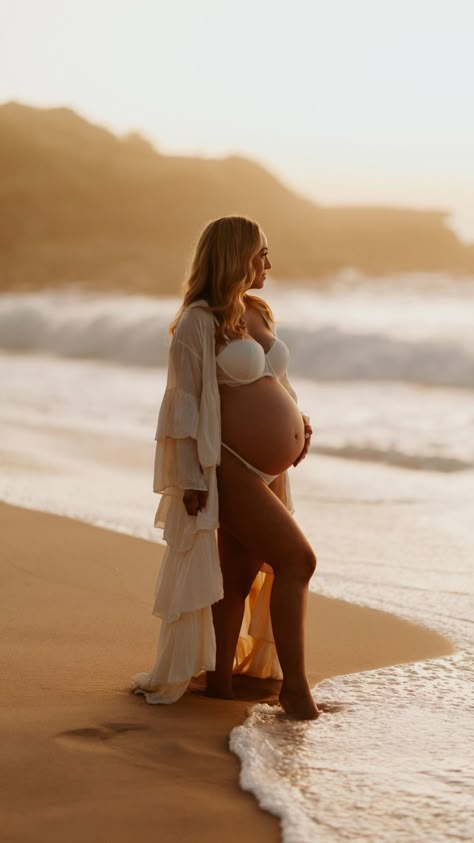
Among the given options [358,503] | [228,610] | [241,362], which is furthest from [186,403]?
[358,503]

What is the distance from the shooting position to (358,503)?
820 centimetres

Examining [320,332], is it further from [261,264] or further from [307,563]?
[307,563]

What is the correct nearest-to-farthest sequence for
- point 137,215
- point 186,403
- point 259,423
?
1. point 186,403
2. point 259,423
3. point 137,215

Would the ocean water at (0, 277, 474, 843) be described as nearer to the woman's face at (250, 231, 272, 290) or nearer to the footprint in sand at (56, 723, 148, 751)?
the footprint in sand at (56, 723, 148, 751)

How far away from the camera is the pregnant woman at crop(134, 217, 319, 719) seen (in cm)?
396

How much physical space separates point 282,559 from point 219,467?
0.39m

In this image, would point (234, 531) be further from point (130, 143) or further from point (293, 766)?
point (130, 143)

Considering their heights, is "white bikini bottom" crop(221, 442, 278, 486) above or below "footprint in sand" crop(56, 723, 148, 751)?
above

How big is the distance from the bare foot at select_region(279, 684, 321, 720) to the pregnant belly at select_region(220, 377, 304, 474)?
764mm

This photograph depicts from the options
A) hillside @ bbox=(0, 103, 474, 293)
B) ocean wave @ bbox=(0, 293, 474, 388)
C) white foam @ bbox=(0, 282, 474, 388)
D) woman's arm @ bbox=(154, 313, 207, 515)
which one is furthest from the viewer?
A: hillside @ bbox=(0, 103, 474, 293)

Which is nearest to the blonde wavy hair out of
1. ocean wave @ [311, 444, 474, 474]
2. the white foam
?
ocean wave @ [311, 444, 474, 474]

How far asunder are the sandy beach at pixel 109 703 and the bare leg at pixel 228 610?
0.10m

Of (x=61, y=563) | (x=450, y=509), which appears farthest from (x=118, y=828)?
(x=450, y=509)

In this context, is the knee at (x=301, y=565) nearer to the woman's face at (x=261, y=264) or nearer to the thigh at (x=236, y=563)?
the thigh at (x=236, y=563)
